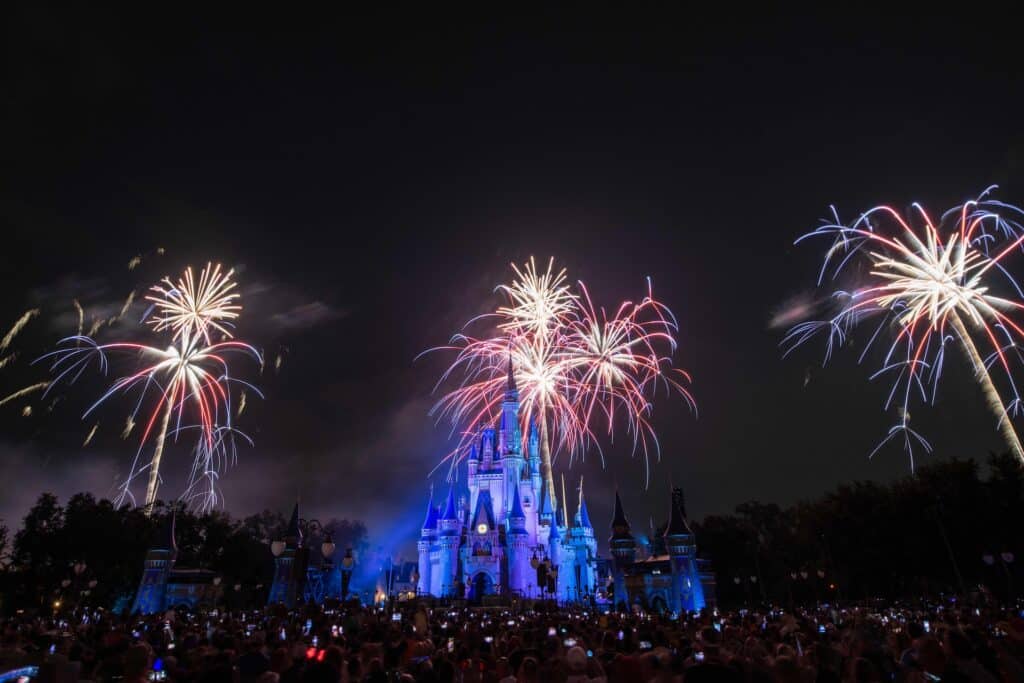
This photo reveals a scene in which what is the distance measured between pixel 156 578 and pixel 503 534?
48.8 metres

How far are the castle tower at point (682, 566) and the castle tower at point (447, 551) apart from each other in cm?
3863

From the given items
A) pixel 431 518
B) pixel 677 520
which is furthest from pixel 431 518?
pixel 677 520

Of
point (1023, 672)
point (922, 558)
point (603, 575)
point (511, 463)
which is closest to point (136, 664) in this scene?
point (1023, 672)

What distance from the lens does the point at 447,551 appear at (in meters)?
92.0

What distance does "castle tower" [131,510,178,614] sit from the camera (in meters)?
51.2

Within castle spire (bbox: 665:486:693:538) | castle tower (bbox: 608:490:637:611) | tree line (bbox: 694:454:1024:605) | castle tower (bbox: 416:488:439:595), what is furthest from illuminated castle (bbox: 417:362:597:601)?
tree line (bbox: 694:454:1024:605)

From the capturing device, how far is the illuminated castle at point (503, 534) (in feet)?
282

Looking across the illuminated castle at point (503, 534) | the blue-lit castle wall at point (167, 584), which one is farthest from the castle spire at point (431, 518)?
the blue-lit castle wall at point (167, 584)

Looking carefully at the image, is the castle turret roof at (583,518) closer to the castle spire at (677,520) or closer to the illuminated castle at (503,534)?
the illuminated castle at (503,534)

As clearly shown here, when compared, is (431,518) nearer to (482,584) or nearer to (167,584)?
(482,584)

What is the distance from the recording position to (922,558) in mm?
47375

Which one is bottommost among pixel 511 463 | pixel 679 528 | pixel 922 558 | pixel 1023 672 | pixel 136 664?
pixel 1023 672

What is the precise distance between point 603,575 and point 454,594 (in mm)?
47908

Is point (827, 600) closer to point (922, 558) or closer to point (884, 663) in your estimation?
point (922, 558)
